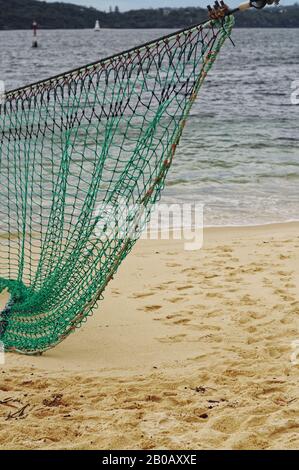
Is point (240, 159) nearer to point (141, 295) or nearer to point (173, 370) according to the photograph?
point (141, 295)

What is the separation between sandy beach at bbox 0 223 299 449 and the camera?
3.69 m

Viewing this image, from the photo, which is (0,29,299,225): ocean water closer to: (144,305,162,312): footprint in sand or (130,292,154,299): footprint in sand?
(130,292,154,299): footprint in sand

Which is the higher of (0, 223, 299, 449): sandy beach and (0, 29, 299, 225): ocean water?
(0, 223, 299, 449): sandy beach

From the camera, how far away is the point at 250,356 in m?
4.70

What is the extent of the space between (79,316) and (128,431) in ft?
3.47

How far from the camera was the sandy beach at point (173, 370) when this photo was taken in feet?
12.1

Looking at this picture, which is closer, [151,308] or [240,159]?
[151,308]

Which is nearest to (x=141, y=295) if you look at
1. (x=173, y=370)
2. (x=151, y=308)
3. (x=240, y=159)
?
(x=151, y=308)

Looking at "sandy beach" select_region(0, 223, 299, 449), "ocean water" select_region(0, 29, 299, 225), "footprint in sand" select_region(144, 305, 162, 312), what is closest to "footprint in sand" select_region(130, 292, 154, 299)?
"sandy beach" select_region(0, 223, 299, 449)

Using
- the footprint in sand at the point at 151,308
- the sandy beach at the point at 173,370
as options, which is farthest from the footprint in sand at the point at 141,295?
the footprint in sand at the point at 151,308

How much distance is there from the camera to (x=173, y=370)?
4.54 meters

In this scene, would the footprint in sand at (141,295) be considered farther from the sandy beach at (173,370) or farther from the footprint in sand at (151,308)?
the footprint in sand at (151,308)

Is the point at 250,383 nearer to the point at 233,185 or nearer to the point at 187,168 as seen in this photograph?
the point at 233,185

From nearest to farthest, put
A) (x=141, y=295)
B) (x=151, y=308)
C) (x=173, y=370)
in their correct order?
(x=173, y=370) < (x=151, y=308) < (x=141, y=295)
